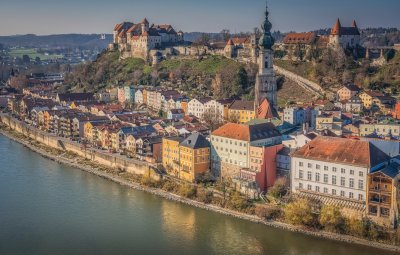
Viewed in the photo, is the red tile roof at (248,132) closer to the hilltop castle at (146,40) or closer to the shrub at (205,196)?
the shrub at (205,196)

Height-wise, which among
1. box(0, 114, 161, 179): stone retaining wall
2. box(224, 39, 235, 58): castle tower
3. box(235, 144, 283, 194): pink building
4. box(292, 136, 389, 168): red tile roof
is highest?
box(224, 39, 235, 58): castle tower

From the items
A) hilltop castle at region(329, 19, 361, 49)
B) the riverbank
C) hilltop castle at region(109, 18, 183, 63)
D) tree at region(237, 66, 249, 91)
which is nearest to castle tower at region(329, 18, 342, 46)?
hilltop castle at region(329, 19, 361, 49)

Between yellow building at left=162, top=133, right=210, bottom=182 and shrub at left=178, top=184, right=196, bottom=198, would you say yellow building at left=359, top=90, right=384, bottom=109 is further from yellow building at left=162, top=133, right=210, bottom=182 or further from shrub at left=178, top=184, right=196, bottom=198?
shrub at left=178, top=184, right=196, bottom=198

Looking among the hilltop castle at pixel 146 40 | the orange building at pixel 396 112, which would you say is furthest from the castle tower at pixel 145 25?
the orange building at pixel 396 112

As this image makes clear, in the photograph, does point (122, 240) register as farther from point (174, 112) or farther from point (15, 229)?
point (174, 112)

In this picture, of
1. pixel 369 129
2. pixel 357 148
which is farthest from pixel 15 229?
pixel 369 129

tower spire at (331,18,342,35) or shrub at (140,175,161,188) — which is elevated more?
tower spire at (331,18,342,35)

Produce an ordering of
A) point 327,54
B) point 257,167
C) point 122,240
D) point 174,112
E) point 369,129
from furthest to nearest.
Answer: point 327,54
point 174,112
point 369,129
point 257,167
point 122,240
